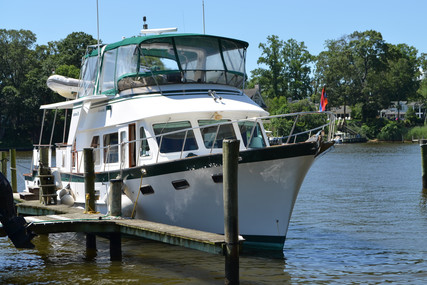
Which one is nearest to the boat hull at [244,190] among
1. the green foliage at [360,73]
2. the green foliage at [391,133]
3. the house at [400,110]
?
the green foliage at [391,133]

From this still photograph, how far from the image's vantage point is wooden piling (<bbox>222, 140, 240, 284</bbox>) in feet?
34.9

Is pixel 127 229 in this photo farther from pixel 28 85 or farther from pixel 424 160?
pixel 28 85

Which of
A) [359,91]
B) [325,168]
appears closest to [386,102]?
[359,91]

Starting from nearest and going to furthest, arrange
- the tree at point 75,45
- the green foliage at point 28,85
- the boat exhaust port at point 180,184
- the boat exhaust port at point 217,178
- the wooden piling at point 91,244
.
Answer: the boat exhaust port at point 217,178 < the boat exhaust port at point 180,184 < the wooden piling at point 91,244 < the green foliage at point 28,85 < the tree at point 75,45

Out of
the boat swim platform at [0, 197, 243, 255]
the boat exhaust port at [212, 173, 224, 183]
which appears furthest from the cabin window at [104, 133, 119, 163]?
the boat exhaust port at [212, 173, 224, 183]

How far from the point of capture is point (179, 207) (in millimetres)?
13859

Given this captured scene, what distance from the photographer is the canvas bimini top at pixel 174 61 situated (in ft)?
51.0

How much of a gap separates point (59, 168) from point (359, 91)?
84.8 meters

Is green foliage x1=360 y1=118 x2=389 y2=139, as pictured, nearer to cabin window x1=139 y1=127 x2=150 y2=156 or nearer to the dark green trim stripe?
cabin window x1=139 y1=127 x2=150 y2=156

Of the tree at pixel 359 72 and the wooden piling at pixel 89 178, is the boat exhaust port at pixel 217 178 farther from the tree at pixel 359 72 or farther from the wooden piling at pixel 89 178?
the tree at pixel 359 72

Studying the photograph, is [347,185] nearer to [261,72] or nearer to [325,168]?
[325,168]

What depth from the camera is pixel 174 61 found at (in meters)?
15.6

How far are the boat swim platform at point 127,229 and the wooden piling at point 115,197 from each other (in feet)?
0.85

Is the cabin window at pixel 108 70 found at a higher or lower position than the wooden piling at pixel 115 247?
higher
